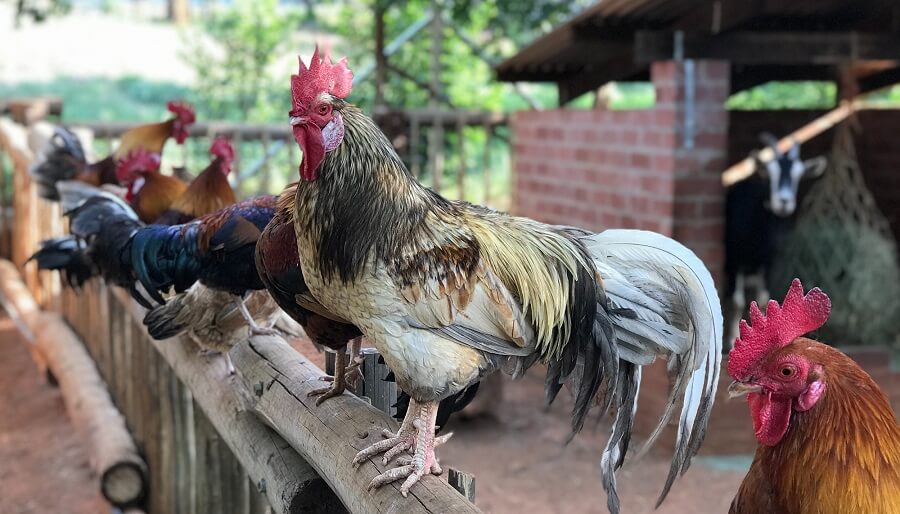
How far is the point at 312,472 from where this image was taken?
8.05ft

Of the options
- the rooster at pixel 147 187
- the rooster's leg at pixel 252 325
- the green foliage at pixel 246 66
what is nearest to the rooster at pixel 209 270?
the rooster's leg at pixel 252 325

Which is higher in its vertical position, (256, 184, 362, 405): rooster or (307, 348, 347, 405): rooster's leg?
(256, 184, 362, 405): rooster

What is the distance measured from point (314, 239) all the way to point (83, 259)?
228cm

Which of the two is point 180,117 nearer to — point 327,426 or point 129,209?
point 129,209

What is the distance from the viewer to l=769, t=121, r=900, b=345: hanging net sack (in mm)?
5816

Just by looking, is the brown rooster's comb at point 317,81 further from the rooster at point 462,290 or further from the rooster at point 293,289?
the rooster at point 293,289

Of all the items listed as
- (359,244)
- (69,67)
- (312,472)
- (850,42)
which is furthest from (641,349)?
(69,67)

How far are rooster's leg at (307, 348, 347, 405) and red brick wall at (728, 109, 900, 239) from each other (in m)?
5.39

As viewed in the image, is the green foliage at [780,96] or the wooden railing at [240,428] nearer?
the wooden railing at [240,428]

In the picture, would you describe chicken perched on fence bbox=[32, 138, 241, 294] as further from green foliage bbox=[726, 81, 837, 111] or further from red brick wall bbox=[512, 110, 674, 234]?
green foliage bbox=[726, 81, 837, 111]

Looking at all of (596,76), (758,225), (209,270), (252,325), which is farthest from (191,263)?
(596,76)

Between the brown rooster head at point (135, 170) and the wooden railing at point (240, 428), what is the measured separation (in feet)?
1.93

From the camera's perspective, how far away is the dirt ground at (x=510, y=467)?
15.9 ft

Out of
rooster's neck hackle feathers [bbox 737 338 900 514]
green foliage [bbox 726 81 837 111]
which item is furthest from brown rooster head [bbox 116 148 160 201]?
green foliage [bbox 726 81 837 111]
